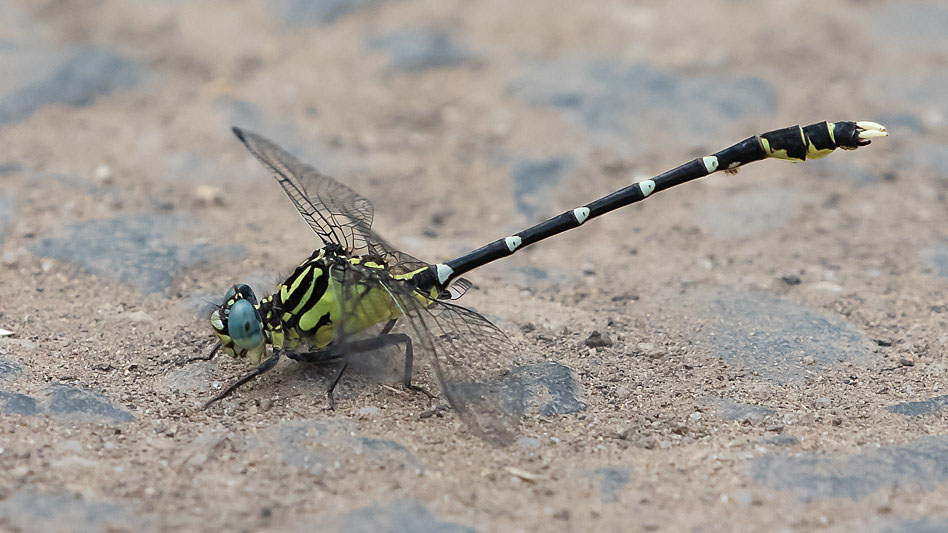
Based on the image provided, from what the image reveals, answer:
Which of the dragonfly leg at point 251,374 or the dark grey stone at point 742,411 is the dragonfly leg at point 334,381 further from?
the dark grey stone at point 742,411

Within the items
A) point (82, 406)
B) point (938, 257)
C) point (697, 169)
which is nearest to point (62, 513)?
point (82, 406)

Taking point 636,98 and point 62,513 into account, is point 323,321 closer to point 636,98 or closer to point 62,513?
point 62,513

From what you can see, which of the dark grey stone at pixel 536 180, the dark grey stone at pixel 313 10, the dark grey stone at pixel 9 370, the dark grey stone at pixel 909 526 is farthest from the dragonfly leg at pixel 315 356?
the dark grey stone at pixel 313 10

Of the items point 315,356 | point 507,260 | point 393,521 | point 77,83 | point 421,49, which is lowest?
point 393,521

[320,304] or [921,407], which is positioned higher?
[320,304]

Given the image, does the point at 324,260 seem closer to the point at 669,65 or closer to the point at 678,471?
the point at 678,471
